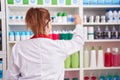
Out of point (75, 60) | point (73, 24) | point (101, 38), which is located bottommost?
point (75, 60)

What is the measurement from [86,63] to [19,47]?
4.98 feet

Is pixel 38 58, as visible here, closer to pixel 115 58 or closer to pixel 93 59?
pixel 93 59

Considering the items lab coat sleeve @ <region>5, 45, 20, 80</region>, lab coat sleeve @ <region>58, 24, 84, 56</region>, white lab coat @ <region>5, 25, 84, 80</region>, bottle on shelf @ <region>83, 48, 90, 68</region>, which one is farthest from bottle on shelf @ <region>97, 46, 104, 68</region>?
lab coat sleeve @ <region>5, 45, 20, 80</region>

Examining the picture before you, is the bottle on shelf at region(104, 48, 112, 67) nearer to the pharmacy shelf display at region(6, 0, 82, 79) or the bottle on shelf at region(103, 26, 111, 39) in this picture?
the bottle on shelf at region(103, 26, 111, 39)

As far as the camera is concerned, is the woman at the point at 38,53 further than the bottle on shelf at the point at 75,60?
No

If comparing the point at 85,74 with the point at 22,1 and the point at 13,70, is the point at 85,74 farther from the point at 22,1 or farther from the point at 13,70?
the point at 13,70

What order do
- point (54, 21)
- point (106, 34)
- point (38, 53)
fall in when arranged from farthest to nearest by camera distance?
point (106, 34) < point (54, 21) < point (38, 53)

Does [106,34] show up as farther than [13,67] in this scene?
Yes

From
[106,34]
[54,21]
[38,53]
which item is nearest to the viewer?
[38,53]

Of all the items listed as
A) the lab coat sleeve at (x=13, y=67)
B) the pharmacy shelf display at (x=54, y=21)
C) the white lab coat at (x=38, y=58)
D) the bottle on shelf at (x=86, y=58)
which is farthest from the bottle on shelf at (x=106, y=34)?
the lab coat sleeve at (x=13, y=67)

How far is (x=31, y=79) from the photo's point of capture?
4.30 feet

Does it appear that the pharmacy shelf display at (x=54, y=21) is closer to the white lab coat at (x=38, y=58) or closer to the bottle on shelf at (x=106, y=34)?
the bottle on shelf at (x=106, y=34)

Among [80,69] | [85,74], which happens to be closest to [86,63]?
[80,69]

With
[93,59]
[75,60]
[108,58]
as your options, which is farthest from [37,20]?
[108,58]
